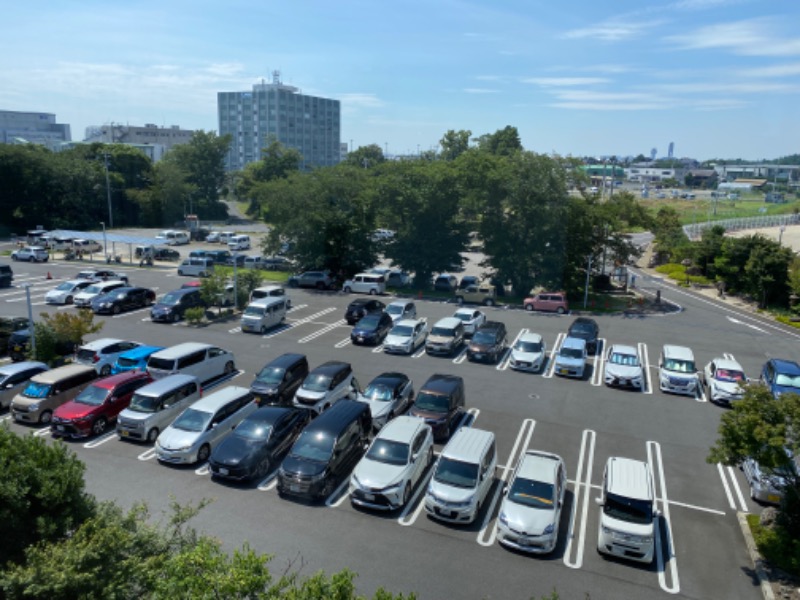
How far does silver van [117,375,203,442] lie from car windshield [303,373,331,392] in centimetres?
362

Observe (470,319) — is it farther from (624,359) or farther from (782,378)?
(782,378)

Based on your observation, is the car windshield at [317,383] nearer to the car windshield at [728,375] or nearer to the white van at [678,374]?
the white van at [678,374]

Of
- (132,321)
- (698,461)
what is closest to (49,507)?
(698,461)

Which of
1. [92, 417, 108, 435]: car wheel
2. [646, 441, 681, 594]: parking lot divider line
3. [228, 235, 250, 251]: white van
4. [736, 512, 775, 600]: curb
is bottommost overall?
[646, 441, 681, 594]: parking lot divider line

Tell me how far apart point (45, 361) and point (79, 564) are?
18271mm

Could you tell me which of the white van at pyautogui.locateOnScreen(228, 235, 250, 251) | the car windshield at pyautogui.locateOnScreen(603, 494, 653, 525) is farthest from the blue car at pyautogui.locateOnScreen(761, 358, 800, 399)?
the white van at pyautogui.locateOnScreen(228, 235, 250, 251)

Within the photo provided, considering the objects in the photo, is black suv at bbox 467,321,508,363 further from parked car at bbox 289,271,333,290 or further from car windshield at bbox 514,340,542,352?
parked car at bbox 289,271,333,290

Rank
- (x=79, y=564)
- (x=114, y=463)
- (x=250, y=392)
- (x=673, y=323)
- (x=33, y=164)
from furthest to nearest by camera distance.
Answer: (x=33, y=164) < (x=673, y=323) < (x=250, y=392) < (x=114, y=463) < (x=79, y=564)

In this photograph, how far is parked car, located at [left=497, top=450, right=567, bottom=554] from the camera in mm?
12008

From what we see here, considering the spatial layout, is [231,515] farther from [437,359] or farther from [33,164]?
[33,164]

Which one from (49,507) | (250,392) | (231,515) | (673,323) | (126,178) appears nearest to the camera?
(49,507)

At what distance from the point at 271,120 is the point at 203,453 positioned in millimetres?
138729

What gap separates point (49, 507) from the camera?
354 inches

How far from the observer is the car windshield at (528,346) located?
24.8m
